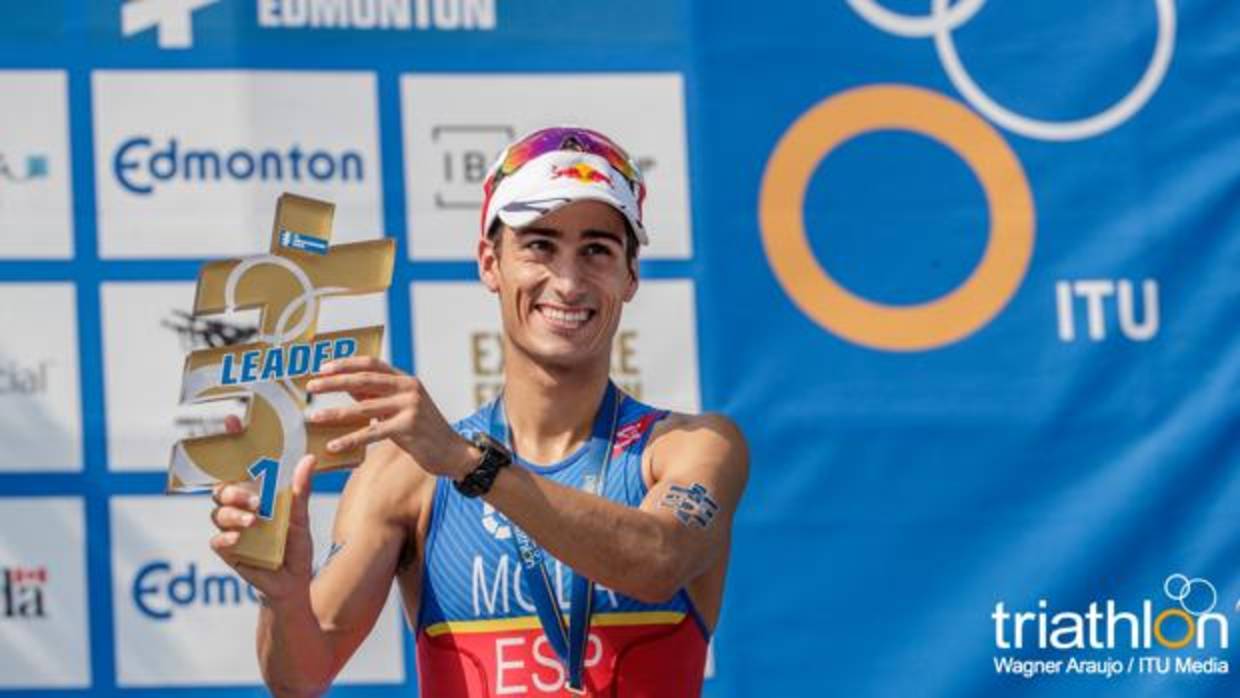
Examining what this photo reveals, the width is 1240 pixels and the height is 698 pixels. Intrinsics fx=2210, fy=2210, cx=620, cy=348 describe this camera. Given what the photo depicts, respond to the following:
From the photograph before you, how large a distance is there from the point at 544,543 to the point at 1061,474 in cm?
189

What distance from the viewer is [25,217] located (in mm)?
4066

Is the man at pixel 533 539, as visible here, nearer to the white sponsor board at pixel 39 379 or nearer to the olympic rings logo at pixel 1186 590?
the white sponsor board at pixel 39 379

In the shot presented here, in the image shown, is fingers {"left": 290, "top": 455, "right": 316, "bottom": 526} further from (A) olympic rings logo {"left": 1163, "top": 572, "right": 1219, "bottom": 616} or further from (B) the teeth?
(A) olympic rings logo {"left": 1163, "top": 572, "right": 1219, "bottom": 616}

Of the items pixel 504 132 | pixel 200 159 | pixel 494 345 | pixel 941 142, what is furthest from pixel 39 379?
pixel 941 142

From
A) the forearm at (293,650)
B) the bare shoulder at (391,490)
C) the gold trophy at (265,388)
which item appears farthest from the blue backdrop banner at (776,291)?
the gold trophy at (265,388)

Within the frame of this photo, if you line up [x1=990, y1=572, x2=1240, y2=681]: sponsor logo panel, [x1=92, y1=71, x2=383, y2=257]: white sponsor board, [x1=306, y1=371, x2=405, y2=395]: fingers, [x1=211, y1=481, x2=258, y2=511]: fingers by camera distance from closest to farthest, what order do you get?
[x1=306, y1=371, x2=405, y2=395]: fingers → [x1=211, y1=481, x2=258, y2=511]: fingers → [x1=92, y1=71, x2=383, y2=257]: white sponsor board → [x1=990, y1=572, x2=1240, y2=681]: sponsor logo panel

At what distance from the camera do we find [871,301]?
430 cm

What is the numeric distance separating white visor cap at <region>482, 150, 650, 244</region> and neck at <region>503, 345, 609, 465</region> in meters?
0.20

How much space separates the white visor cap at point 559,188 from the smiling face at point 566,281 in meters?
0.03

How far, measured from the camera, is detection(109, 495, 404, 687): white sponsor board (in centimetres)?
403

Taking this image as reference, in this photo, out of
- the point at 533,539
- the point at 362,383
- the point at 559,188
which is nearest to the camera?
the point at 362,383

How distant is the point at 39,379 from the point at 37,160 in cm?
41

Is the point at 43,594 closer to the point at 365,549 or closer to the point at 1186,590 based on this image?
the point at 365,549

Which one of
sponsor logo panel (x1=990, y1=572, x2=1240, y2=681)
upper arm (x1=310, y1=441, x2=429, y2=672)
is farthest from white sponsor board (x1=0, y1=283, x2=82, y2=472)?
sponsor logo panel (x1=990, y1=572, x2=1240, y2=681)
